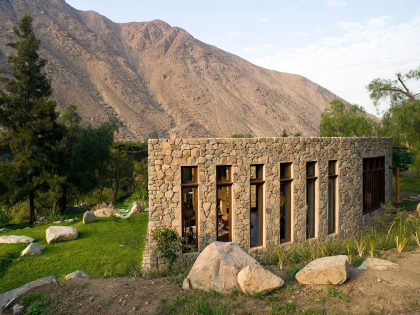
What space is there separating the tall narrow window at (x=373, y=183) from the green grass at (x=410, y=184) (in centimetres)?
997

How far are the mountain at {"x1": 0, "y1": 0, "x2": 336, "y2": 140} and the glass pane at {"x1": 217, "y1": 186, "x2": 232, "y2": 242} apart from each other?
3891 centimetres

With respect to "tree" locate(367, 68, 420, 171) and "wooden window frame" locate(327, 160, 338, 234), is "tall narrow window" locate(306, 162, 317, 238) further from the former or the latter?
"tree" locate(367, 68, 420, 171)

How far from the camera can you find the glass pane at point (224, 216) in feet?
34.4

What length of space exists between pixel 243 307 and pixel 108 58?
72.1 metres

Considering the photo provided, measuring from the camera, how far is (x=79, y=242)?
12.6 meters

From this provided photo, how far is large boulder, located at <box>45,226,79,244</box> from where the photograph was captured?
41.7 ft

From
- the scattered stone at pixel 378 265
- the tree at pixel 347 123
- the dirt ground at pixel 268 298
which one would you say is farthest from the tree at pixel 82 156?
the scattered stone at pixel 378 265

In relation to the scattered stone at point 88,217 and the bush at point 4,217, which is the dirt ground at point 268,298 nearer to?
the scattered stone at point 88,217

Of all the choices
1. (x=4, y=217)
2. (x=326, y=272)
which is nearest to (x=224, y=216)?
(x=326, y=272)

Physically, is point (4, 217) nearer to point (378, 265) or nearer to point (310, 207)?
point (310, 207)

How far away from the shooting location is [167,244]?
9.33 meters

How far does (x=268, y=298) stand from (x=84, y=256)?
24.1 ft

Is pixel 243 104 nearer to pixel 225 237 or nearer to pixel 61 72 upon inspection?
pixel 61 72

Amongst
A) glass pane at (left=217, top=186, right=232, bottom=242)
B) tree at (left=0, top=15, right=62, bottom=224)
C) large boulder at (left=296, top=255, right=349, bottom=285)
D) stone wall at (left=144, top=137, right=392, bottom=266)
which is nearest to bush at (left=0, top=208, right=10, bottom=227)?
tree at (left=0, top=15, right=62, bottom=224)
